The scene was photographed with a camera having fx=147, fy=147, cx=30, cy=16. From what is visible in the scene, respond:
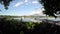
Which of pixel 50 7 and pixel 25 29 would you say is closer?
pixel 25 29

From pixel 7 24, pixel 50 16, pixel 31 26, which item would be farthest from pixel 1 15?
pixel 50 16

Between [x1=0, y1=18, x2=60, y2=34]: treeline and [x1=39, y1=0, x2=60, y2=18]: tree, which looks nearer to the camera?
[x1=0, y1=18, x2=60, y2=34]: treeline

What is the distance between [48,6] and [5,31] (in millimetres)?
7657

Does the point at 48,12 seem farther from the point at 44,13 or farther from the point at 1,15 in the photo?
the point at 1,15

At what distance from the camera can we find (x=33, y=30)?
12336mm

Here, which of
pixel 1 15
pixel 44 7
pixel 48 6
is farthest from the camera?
pixel 44 7

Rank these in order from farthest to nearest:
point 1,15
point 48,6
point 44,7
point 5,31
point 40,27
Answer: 1. point 44,7
2. point 48,6
3. point 1,15
4. point 40,27
5. point 5,31

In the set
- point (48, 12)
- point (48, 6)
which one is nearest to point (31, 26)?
point (48, 6)

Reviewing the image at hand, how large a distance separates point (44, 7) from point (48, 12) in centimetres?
89

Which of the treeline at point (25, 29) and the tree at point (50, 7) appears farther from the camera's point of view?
the tree at point (50, 7)

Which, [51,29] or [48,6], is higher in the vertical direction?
[48,6]

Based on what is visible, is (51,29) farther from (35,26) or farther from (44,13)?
(44,13)

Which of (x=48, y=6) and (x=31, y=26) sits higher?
(x=48, y=6)

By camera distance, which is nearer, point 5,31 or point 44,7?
point 5,31
